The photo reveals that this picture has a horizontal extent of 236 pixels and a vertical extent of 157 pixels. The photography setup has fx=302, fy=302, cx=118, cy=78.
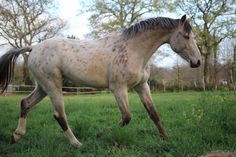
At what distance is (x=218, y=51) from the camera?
36.9m

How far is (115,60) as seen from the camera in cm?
536

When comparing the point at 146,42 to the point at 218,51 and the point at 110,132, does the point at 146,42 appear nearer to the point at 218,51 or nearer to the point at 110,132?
the point at 110,132

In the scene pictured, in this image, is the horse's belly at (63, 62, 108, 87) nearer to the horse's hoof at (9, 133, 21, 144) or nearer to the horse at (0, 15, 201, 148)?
the horse at (0, 15, 201, 148)

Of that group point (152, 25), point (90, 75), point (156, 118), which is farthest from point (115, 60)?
point (156, 118)

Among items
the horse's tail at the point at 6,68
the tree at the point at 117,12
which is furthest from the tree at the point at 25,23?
the horse's tail at the point at 6,68

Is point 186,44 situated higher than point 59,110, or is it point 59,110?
point 186,44

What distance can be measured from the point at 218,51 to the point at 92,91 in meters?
16.2

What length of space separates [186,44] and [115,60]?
1.30 m

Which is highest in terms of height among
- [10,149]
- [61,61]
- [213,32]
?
[213,32]

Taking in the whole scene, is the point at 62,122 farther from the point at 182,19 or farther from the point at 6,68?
the point at 182,19

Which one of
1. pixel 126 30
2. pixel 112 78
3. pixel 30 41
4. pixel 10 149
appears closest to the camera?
pixel 10 149

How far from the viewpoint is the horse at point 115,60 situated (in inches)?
209

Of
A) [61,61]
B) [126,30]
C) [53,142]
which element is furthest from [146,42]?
[53,142]

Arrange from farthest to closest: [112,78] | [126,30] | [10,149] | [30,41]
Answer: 1. [30,41]
2. [126,30]
3. [112,78]
4. [10,149]
